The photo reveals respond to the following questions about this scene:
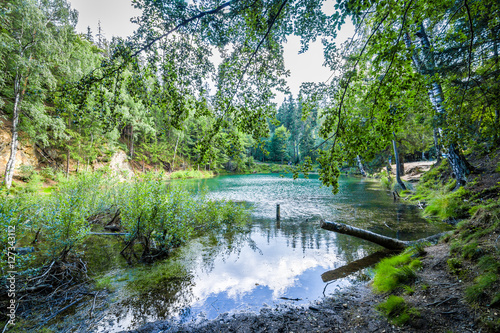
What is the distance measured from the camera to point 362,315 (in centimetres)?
361

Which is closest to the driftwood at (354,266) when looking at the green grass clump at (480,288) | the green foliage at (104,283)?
the green grass clump at (480,288)

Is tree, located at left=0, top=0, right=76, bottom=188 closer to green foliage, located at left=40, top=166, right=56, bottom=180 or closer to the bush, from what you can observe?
green foliage, located at left=40, top=166, right=56, bottom=180

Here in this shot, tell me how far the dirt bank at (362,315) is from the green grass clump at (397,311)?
0.08 m

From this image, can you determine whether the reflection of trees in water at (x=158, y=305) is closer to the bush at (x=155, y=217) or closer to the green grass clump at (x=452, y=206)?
the bush at (x=155, y=217)

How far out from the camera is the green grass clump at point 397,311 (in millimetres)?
3068

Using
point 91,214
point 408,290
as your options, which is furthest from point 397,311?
point 91,214

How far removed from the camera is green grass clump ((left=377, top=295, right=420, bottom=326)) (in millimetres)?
3068

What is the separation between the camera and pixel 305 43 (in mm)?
4457

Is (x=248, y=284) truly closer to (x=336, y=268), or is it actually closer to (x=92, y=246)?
(x=336, y=268)

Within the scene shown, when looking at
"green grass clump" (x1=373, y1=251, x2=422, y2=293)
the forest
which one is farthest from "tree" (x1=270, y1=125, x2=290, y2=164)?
"green grass clump" (x1=373, y1=251, x2=422, y2=293)

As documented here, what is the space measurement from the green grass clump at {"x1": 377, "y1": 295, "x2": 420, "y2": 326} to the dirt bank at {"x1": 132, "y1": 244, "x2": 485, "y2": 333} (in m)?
Answer: 0.08

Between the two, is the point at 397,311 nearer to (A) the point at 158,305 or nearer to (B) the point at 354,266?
(B) the point at 354,266

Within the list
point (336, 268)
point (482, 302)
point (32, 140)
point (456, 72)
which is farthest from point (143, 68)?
point (32, 140)

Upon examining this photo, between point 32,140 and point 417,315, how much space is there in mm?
26514
